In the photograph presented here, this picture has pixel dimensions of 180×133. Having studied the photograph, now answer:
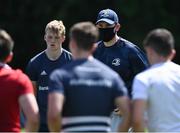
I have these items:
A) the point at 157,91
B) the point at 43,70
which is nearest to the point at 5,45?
the point at 157,91

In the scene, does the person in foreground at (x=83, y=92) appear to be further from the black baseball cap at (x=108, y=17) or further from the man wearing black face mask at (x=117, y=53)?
the black baseball cap at (x=108, y=17)

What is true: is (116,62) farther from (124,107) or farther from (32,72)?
(124,107)

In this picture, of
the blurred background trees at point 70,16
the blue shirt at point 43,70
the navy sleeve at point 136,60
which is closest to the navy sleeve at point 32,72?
the blue shirt at point 43,70

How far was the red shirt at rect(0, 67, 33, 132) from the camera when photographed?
22.9 feet

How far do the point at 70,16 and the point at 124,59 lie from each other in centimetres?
2000

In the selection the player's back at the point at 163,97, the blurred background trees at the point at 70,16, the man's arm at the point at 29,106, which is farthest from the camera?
the blurred background trees at the point at 70,16

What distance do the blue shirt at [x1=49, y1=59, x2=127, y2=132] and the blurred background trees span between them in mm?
21642

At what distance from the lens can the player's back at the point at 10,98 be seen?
6.98 meters

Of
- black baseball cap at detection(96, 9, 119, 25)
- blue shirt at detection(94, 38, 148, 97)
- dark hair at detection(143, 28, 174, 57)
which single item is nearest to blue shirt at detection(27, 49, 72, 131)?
blue shirt at detection(94, 38, 148, 97)

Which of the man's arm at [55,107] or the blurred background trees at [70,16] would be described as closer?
the man's arm at [55,107]

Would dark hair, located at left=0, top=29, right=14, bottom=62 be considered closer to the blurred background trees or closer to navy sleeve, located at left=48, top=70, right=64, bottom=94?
navy sleeve, located at left=48, top=70, right=64, bottom=94

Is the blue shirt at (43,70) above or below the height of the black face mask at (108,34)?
below

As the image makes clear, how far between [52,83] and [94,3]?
23.7m

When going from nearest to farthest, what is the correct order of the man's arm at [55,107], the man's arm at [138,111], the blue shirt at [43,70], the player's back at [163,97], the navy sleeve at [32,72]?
the man's arm at [55,107]
the man's arm at [138,111]
the player's back at [163,97]
the blue shirt at [43,70]
the navy sleeve at [32,72]
